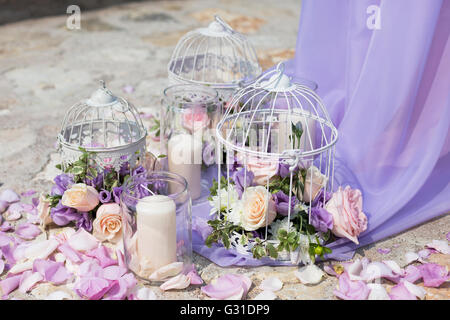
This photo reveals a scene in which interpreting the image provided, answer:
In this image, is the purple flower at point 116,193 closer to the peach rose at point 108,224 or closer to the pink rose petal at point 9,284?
the peach rose at point 108,224

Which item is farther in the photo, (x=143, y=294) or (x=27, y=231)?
(x=27, y=231)

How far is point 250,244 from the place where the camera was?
1.74 meters

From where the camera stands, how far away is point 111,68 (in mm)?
3490

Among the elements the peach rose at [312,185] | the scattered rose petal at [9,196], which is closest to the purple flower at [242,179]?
the peach rose at [312,185]

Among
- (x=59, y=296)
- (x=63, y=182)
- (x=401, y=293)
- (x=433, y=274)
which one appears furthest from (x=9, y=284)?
(x=433, y=274)

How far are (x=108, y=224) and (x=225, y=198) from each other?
38cm

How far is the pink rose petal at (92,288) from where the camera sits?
5.08 feet

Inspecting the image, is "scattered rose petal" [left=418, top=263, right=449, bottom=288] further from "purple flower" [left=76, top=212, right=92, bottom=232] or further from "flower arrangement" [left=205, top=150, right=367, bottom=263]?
"purple flower" [left=76, top=212, right=92, bottom=232]

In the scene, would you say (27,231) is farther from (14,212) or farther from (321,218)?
(321,218)

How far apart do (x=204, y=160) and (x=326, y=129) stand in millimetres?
493

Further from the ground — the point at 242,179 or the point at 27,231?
the point at 242,179

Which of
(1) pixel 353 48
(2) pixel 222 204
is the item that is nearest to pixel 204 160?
(2) pixel 222 204

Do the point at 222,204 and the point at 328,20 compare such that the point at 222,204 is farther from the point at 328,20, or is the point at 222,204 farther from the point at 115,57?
the point at 115,57

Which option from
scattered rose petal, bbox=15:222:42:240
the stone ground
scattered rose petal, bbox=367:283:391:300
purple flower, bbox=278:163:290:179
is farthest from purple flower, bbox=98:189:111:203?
scattered rose petal, bbox=367:283:391:300
